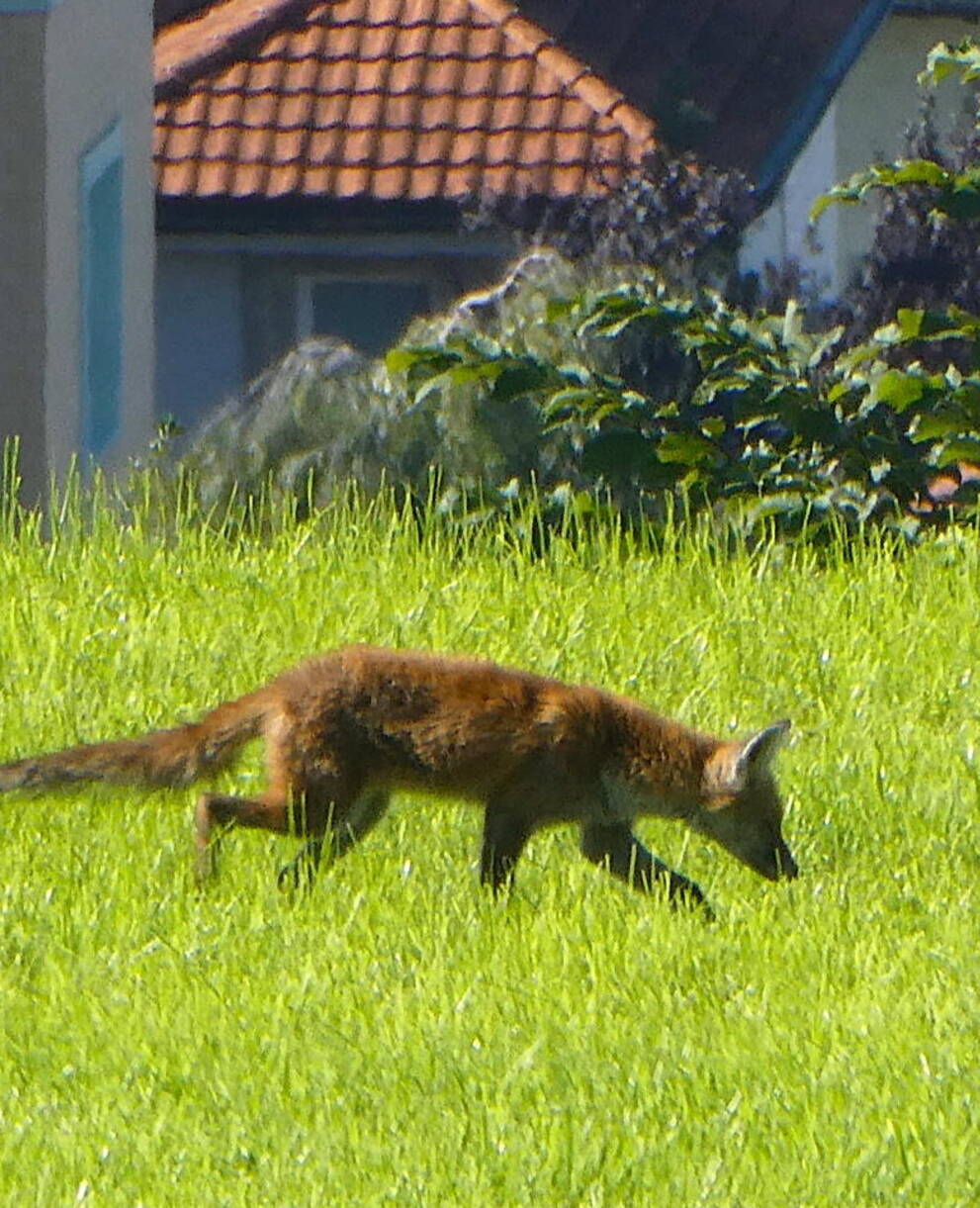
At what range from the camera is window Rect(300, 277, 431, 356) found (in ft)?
71.8

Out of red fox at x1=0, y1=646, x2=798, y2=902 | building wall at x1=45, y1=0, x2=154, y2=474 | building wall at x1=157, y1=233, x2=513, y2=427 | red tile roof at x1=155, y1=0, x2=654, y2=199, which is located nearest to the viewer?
red fox at x1=0, y1=646, x2=798, y2=902

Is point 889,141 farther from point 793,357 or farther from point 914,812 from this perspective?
point 914,812

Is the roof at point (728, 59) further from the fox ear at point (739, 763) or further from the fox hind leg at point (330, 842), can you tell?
the fox hind leg at point (330, 842)

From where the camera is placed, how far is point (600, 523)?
10.6 meters

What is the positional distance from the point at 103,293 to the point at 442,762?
984 centimetres

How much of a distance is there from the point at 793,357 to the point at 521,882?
4185mm

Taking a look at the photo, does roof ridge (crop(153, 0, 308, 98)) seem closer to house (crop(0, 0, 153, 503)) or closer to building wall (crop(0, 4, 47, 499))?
house (crop(0, 0, 153, 503))

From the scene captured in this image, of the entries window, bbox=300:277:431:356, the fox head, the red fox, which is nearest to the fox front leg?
the red fox

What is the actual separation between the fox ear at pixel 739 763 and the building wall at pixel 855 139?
57.3 ft

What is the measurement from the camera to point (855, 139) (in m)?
26.2

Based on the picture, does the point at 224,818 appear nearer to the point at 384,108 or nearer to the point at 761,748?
the point at 761,748

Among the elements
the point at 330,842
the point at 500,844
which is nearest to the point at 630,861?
the point at 500,844

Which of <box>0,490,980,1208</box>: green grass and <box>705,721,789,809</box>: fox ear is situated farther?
<box>705,721,789,809</box>: fox ear

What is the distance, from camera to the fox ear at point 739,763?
6199 mm
